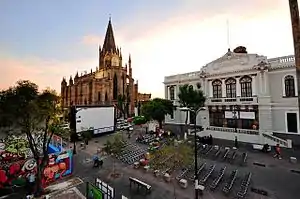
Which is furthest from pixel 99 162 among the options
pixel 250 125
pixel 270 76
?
pixel 270 76

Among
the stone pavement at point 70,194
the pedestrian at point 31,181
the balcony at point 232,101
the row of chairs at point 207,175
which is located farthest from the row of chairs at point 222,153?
the pedestrian at point 31,181

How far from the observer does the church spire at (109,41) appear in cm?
7731

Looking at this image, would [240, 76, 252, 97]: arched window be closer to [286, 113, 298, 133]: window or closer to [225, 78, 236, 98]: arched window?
[225, 78, 236, 98]: arched window

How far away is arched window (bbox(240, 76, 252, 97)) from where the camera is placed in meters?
29.0

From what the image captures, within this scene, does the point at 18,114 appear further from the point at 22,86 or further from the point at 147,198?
the point at 147,198

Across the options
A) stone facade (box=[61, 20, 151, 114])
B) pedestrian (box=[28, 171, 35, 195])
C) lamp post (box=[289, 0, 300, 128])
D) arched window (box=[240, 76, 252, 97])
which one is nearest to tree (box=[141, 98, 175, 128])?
arched window (box=[240, 76, 252, 97])

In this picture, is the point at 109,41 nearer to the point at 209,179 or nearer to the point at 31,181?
the point at 31,181

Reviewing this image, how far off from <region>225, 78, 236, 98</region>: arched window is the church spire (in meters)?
55.7

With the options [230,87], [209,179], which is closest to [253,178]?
[209,179]

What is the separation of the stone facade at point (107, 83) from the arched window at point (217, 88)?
43363mm

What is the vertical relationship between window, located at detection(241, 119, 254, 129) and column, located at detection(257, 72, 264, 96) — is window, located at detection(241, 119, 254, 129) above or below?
below

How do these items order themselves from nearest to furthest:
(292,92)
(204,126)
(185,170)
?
(185,170) < (292,92) < (204,126)

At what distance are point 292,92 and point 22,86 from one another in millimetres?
29886

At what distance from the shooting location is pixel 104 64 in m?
77.0
